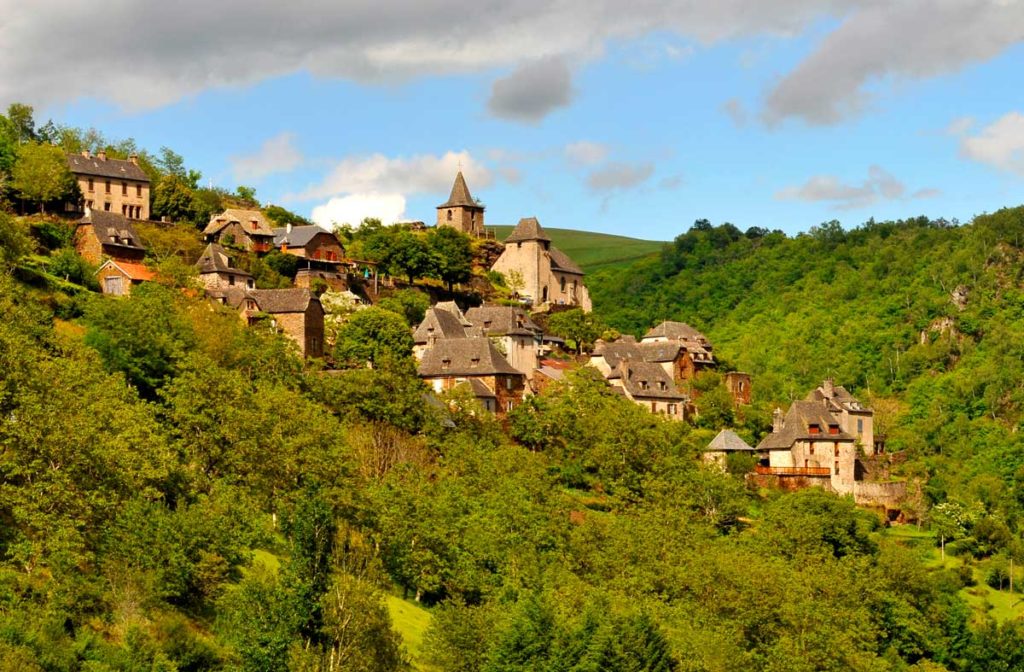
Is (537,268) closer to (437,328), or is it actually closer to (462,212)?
(462,212)

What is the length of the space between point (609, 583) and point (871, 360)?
3637 inches

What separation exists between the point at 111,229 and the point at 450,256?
32.9 meters

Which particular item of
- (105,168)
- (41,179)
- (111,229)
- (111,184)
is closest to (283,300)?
(111,229)

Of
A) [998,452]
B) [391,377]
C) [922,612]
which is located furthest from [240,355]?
[998,452]

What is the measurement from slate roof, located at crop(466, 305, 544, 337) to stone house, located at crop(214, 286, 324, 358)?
1486cm

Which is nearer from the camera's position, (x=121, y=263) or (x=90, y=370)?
(x=90, y=370)

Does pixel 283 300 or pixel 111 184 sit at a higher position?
pixel 111 184

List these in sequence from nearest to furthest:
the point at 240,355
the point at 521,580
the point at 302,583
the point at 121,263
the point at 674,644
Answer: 1. the point at 302,583
2. the point at 674,644
3. the point at 521,580
4. the point at 240,355
5. the point at 121,263

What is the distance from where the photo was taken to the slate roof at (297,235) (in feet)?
387

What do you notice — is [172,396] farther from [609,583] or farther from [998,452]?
[998,452]

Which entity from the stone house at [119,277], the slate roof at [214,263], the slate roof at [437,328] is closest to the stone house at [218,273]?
the slate roof at [214,263]

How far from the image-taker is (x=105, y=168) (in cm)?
11669

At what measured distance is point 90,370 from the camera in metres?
68.6

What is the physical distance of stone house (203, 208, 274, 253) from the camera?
11534cm
